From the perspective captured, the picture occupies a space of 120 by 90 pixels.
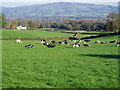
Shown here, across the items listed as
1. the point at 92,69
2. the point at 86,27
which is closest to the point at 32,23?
the point at 86,27

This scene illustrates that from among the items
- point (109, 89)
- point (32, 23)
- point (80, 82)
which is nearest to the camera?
point (109, 89)

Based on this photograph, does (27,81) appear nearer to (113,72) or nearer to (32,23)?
(113,72)

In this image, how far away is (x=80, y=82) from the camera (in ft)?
34.4

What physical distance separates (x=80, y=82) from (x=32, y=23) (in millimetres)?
141356

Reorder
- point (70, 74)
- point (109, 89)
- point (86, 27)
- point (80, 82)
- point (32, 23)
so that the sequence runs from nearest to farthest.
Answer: point (109, 89) < point (80, 82) < point (70, 74) < point (86, 27) < point (32, 23)

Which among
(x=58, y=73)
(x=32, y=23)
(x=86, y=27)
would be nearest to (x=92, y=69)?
(x=58, y=73)

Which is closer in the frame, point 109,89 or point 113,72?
point 109,89

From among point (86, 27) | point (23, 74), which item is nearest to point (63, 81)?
point (23, 74)

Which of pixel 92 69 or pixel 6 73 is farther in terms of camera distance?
pixel 92 69

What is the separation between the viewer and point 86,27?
426 feet

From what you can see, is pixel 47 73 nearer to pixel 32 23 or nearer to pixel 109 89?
pixel 109 89

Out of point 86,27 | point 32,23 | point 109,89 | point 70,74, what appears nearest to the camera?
point 109,89

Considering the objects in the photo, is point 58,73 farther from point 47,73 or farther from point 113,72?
point 113,72

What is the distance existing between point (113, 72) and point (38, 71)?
13.6 feet
